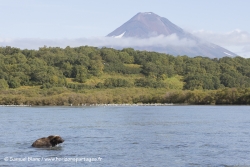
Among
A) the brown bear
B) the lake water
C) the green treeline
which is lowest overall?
the lake water

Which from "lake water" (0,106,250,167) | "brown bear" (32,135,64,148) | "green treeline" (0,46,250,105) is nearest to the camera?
"lake water" (0,106,250,167)

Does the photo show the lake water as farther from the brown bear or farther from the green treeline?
the green treeline

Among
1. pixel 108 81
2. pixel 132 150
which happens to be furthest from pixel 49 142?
pixel 108 81

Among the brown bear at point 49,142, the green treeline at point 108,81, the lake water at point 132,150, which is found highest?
the green treeline at point 108,81

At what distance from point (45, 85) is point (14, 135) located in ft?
396

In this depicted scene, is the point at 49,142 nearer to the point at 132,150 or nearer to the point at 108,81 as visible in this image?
the point at 132,150

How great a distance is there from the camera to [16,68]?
172 metres

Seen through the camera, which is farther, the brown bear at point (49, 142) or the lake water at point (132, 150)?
the brown bear at point (49, 142)

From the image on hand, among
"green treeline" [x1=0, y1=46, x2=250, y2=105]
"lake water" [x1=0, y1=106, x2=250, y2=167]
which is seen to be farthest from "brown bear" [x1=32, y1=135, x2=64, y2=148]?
"green treeline" [x1=0, y1=46, x2=250, y2=105]

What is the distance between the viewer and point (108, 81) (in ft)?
551

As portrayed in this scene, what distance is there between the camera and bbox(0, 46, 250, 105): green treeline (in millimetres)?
135125

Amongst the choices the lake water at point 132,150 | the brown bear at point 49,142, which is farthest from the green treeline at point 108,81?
the brown bear at point 49,142

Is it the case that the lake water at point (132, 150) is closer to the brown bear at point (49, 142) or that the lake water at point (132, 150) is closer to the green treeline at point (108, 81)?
the brown bear at point (49, 142)

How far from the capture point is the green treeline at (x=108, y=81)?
443 ft
